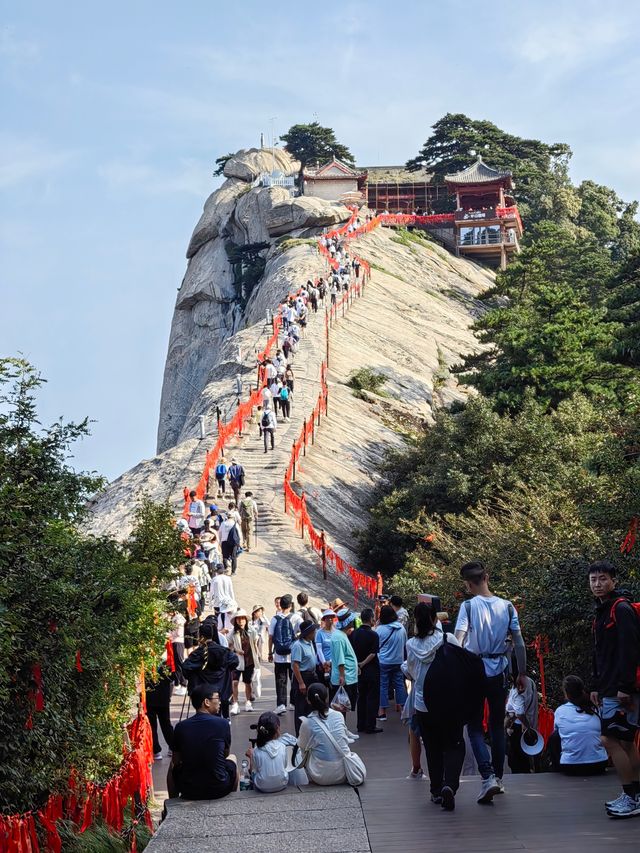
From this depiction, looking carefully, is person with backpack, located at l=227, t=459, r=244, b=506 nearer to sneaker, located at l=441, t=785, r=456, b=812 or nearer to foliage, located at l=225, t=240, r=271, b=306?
sneaker, located at l=441, t=785, r=456, b=812

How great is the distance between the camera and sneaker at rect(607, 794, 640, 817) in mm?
7730

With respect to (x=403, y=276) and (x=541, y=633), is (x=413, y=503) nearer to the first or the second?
(x=541, y=633)

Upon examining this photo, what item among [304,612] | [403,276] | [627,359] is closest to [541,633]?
[304,612]

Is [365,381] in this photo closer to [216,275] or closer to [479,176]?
[216,275]

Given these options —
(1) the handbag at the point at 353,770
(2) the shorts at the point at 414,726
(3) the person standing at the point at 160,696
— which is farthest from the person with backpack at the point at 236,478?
(1) the handbag at the point at 353,770

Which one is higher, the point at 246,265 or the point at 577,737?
the point at 246,265

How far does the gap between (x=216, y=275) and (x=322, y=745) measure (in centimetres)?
7009

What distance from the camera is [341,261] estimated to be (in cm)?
5912

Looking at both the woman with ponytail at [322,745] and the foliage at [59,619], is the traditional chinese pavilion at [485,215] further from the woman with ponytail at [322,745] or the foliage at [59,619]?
the woman with ponytail at [322,745]

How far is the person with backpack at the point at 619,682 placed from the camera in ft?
25.7

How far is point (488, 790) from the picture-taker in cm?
839

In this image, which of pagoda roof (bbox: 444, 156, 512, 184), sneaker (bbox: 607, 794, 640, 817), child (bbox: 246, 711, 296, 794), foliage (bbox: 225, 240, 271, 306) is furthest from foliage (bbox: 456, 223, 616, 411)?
pagoda roof (bbox: 444, 156, 512, 184)

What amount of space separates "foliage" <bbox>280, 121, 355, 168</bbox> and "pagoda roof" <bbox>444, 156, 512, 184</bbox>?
1353 centimetres

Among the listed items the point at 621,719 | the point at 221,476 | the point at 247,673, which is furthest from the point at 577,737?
the point at 221,476
